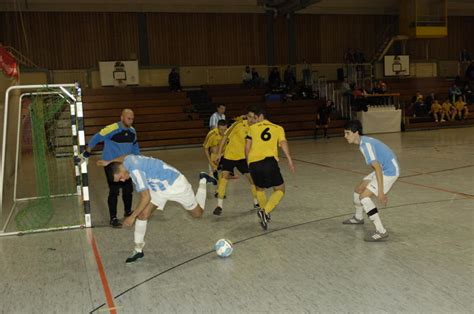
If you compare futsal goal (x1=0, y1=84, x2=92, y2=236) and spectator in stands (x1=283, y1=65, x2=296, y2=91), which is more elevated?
spectator in stands (x1=283, y1=65, x2=296, y2=91)

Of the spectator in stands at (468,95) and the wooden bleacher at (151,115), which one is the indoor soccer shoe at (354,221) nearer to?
the wooden bleacher at (151,115)

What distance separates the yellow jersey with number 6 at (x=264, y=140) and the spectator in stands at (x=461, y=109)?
21.7 meters

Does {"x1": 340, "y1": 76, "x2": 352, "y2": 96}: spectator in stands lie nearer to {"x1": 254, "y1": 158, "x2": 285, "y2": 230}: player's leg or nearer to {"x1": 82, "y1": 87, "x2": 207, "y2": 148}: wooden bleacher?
{"x1": 82, "y1": 87, "x2": 207, "y2": 148}: wooden bleacher

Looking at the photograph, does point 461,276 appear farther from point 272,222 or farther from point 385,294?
point 272,222

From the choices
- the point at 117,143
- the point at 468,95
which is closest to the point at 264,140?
the point at 117,143

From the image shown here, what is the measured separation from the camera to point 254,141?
21.5 ft

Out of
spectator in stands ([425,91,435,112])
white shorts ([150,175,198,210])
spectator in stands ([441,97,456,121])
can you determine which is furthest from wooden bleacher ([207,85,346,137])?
white shorts ([150,175,198,210])

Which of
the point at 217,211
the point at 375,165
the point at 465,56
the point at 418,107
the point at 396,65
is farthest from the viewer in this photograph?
the point at 465,56

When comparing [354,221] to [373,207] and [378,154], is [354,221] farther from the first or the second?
[378,154]

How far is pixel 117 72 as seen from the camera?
1030 inches

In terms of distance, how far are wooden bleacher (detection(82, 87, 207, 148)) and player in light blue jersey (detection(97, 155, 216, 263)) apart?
15.4 m

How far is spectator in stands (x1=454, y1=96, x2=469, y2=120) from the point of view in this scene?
25219 millimetres

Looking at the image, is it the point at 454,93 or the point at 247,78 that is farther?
the point at 247,78

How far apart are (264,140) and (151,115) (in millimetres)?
16642
